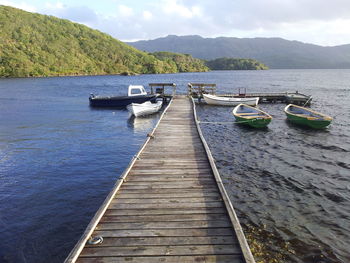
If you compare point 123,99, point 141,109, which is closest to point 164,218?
point 141,109

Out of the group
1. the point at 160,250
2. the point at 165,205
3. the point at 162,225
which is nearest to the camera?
the point at 160,250

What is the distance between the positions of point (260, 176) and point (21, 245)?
11.2m

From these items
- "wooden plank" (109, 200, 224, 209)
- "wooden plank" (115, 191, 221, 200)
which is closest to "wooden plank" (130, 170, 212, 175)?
"wooden plank" (115, 191, 221, 200)

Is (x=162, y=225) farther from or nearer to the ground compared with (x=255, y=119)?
farther from the ground

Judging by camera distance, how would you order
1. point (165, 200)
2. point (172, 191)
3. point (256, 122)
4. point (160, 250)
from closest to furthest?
point (160, 250) < point (165, 200) < point (172, 191) < point (256, 122)

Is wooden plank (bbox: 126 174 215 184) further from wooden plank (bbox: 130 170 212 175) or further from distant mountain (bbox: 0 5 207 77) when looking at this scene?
distant mountain (bbox: 0 5 207 77)

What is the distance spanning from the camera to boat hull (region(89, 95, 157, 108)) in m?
34.6

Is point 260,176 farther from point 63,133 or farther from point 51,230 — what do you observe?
point 63,133

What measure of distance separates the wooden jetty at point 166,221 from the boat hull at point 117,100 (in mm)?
24875

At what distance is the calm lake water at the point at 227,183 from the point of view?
8227 mm

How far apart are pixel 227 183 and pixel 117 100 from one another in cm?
2622

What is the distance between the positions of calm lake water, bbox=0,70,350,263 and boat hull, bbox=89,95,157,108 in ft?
34.2

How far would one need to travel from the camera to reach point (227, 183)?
40.6ft

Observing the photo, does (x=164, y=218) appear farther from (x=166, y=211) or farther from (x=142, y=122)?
(x=142, y=122)
